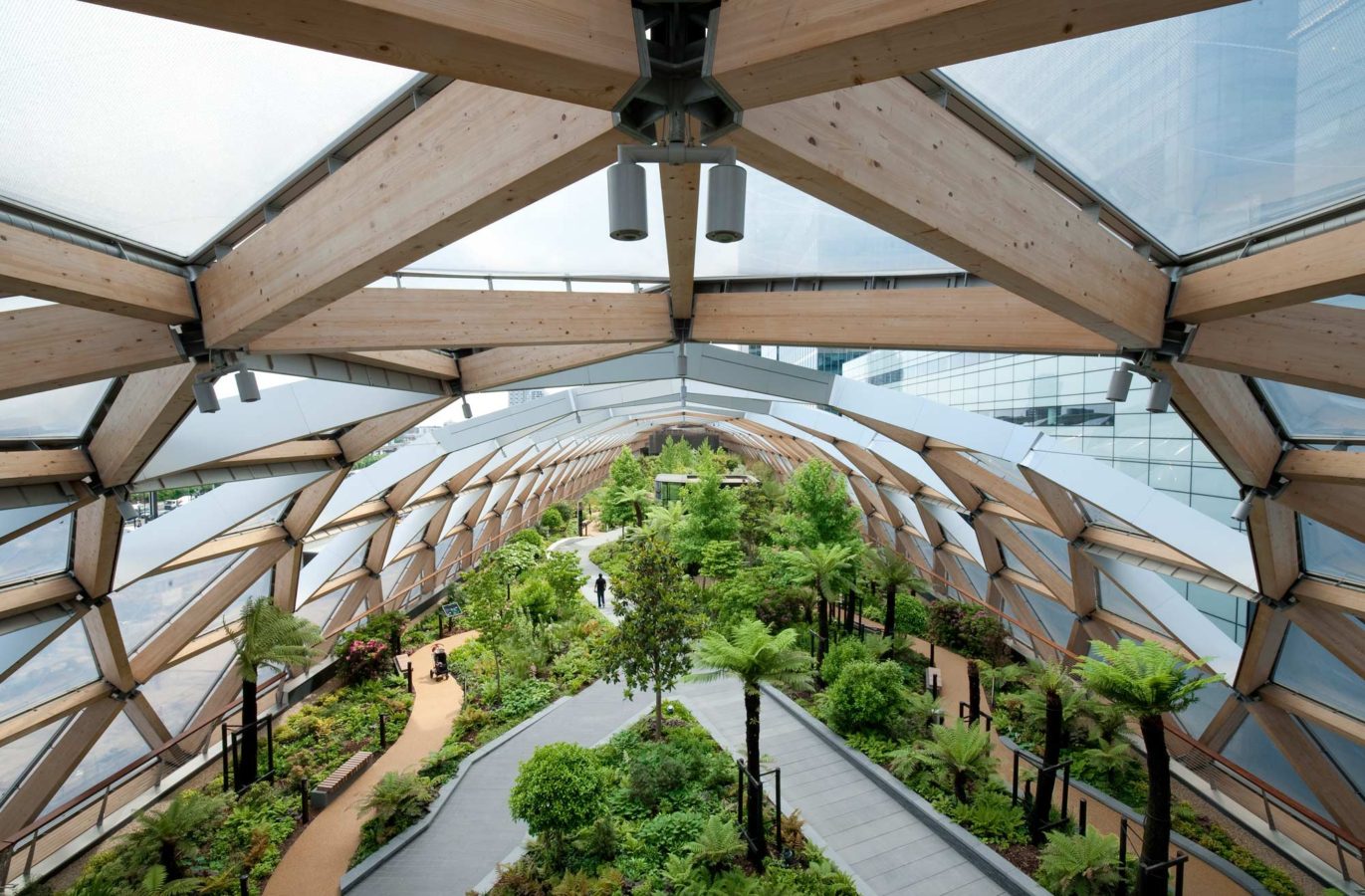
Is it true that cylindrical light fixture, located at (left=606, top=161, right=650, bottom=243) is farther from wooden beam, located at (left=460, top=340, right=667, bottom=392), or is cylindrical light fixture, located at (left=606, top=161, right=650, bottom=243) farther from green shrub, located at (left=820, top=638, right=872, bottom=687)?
green shrub, located at (left=820, top=638, right=872, bottom=687)

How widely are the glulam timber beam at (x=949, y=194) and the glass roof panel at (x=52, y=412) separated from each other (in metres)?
6.14

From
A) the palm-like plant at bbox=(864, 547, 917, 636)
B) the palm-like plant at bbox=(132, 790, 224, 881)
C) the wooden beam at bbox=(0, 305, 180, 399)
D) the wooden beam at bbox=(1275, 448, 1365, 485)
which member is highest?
the wooden beam at bbox=(0, 305, 180, 399)

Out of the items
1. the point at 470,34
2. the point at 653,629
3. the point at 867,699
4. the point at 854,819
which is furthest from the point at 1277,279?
the point at 867,699

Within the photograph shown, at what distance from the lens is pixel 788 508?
938 inches

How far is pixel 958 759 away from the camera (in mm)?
10117

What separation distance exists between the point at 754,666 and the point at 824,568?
231 inches

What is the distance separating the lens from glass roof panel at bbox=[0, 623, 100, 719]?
8523 millimetres

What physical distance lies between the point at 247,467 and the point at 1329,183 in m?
11.0

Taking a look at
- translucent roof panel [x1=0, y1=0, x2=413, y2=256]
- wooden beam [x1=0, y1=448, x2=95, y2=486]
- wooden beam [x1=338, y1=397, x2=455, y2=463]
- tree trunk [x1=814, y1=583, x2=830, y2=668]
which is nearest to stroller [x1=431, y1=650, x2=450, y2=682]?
wooden beam [x1=338, y1=397, x2=455, y2=463]

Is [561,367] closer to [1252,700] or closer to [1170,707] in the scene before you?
[1170,707]

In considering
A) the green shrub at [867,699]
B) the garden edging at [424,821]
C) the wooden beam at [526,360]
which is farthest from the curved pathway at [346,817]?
the green shrub at [867,699]

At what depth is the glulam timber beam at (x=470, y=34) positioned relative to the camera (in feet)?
5.86

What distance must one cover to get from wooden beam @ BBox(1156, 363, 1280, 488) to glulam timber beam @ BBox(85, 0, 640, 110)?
5069 millimetres

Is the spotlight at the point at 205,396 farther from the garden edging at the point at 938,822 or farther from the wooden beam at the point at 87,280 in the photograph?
the garden edging at the point at 938,822
